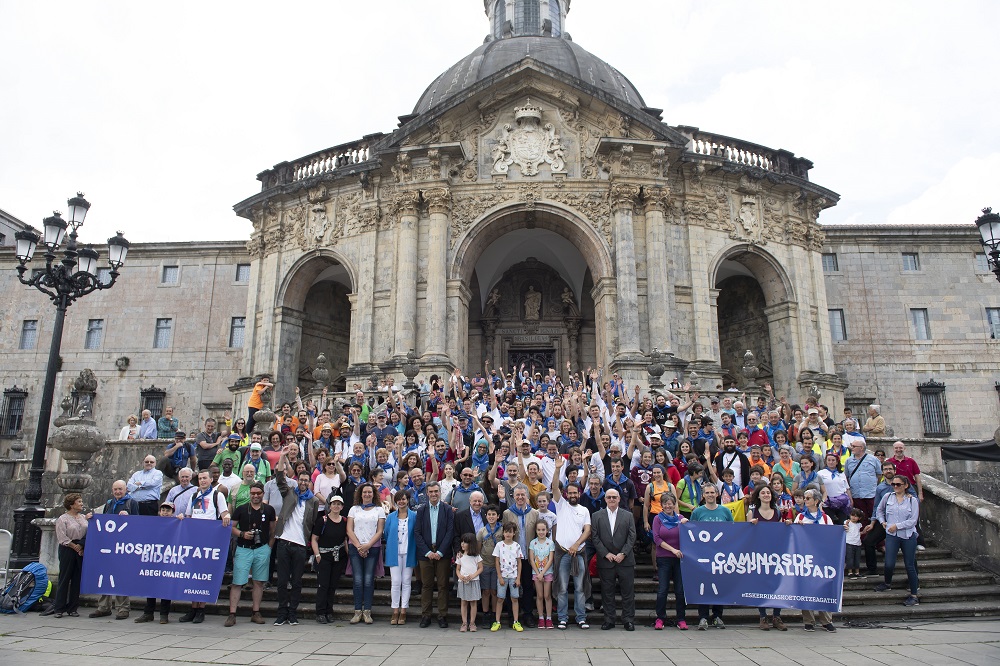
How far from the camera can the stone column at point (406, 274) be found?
21.7m

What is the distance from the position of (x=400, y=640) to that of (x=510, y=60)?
27386mm

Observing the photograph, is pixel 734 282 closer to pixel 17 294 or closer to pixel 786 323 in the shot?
pixel 786 323

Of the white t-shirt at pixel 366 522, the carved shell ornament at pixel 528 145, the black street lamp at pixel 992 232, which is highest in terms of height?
the carved shell ornament at pixel 528 145

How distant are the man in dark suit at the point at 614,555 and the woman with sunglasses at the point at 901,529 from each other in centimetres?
388

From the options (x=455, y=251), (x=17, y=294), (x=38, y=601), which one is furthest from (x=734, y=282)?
(x=17, y=294)

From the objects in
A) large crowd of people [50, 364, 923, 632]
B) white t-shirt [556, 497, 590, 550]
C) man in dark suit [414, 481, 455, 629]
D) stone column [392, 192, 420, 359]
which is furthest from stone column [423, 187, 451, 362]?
white t-shirt [556, 497, 590, 550]

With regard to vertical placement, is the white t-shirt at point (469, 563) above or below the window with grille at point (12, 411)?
below

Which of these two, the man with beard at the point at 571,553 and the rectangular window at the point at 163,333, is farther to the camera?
the rectangular window at the point at 163,333

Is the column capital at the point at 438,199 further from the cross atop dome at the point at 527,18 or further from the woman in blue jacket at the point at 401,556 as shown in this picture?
the cross atop dome at the point at 527,18

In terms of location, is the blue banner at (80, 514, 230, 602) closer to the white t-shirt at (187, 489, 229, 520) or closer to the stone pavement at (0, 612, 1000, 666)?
the white t-shirt at (187, 489, 229, 520)

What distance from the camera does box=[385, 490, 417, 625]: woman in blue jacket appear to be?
8539mm

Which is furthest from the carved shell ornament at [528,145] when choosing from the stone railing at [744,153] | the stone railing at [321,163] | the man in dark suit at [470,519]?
the man in dark suit at [470,519]

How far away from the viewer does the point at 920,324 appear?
2792cm

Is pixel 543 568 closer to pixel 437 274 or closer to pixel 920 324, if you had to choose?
pixel 437 274
